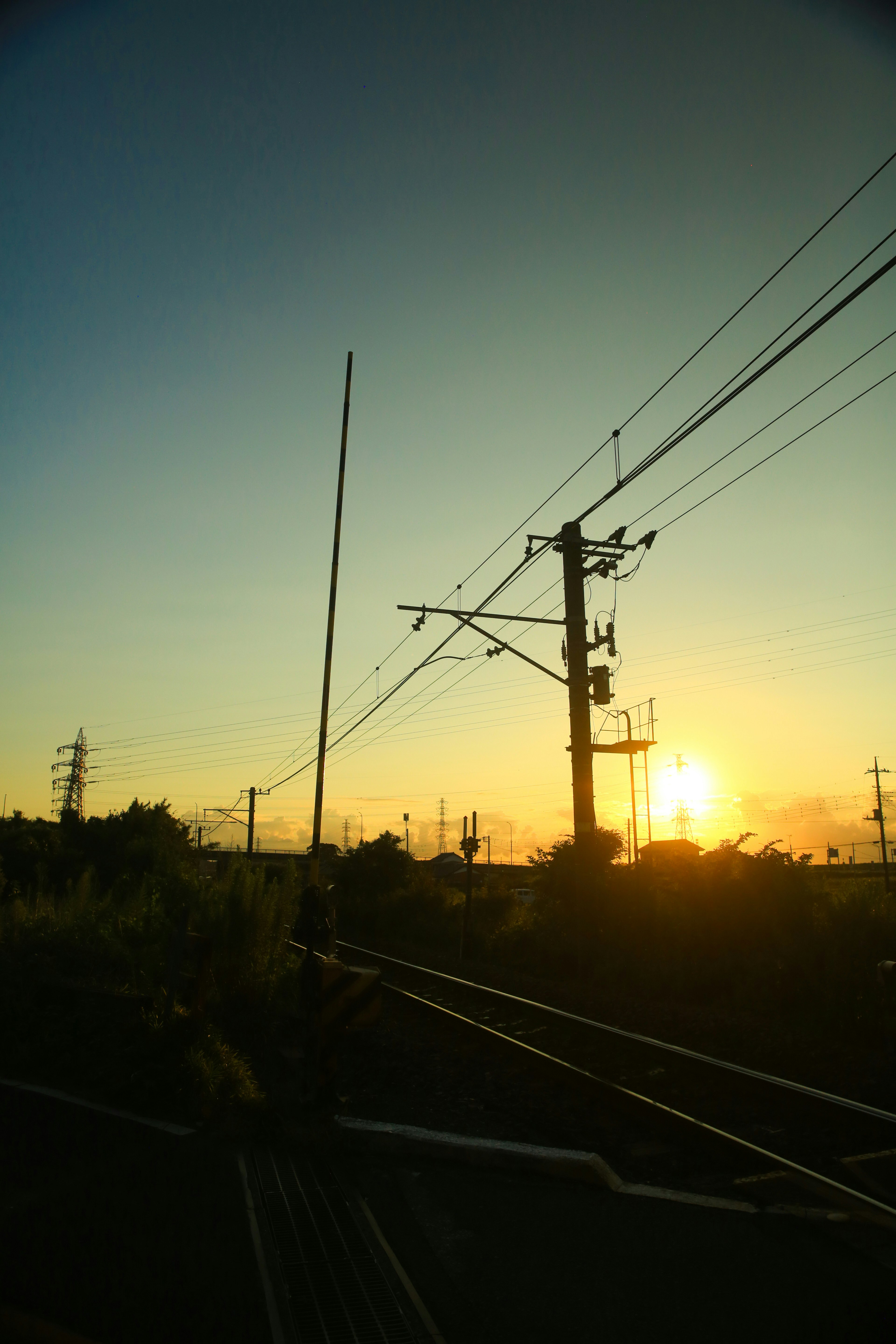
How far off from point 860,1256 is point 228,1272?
3533 mm

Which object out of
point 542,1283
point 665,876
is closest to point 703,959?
point 665,876

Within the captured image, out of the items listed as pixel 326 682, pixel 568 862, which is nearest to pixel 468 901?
pixel 568 862

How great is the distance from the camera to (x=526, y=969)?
65.0 ft

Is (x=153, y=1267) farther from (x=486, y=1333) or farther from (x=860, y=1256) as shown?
(x=860, y=1256)

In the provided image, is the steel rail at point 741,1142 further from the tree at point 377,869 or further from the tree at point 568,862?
the tree at point 377,869

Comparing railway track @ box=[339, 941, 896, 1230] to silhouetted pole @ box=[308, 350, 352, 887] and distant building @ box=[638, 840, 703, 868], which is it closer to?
silhouetted pole @ box=[308, 350, 352, 887]

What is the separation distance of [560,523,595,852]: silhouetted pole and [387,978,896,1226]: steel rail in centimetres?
741

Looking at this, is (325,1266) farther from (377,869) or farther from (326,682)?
(377,869)

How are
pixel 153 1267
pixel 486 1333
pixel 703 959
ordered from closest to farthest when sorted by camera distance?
pixel 486 1333 < pixel 153 1267 < pixel 703 959

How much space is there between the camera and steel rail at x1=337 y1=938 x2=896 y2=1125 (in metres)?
7.67

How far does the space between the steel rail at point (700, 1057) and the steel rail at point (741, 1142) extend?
111 cm

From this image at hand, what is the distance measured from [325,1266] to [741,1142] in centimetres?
376

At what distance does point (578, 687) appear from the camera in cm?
1883

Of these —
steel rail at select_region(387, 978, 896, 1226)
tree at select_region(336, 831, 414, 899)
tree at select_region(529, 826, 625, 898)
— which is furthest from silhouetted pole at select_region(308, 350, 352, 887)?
tree at select_region(336, 831, 414, 899)
